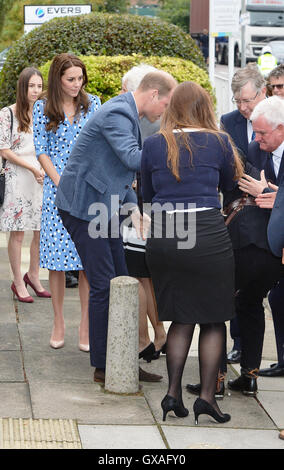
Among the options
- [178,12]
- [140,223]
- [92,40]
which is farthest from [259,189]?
[178,12]

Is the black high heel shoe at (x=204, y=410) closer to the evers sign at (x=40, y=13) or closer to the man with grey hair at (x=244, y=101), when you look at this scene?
the man with grey hair at (x=244, y=101)

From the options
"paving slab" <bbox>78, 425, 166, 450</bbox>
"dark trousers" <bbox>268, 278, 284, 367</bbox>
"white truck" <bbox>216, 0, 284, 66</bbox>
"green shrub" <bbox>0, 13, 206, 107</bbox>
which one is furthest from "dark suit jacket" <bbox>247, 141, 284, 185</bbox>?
"white truck" <bbox>216, 0, 284, 66</bbox>

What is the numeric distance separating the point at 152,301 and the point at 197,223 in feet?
5.21

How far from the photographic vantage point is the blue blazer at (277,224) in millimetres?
4672

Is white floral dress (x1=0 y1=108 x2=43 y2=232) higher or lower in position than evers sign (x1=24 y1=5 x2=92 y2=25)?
lower

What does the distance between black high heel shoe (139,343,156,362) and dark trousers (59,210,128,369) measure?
1.77ft

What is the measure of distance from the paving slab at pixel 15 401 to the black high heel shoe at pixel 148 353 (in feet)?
3.01

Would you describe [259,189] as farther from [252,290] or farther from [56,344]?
[56,344]

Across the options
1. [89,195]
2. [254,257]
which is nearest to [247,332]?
[254,257]

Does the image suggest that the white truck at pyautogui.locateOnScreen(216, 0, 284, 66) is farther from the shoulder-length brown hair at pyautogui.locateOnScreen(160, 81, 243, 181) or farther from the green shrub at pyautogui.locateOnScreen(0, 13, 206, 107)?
the shoulder-length brown hair at pyautogui.locateOnScreen(160, 81, 243, 181)

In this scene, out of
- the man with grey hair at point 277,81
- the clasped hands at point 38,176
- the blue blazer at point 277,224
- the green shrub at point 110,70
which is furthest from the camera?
the green shrub at point 110,70

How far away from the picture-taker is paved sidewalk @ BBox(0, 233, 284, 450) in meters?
4.60

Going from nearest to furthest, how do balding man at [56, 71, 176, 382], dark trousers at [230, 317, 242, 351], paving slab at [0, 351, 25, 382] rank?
balding man at [56, 71, 176, 382] < paving slab at [0, 351, 25, 382] < dark trousers at [230, 317, 242, 351]

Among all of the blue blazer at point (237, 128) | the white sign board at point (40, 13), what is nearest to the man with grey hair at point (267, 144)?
the blue blazer at point (237, 128)
